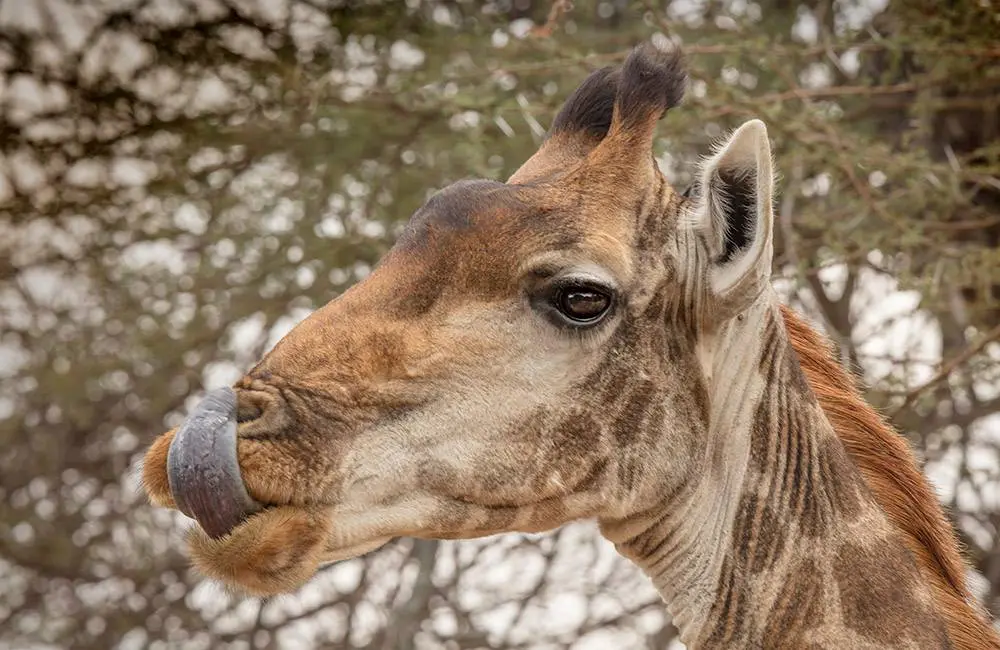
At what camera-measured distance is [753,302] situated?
3.29m

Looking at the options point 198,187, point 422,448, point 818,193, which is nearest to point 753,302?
point 422,448

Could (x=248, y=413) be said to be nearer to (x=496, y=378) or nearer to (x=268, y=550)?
(x=268, y=550)

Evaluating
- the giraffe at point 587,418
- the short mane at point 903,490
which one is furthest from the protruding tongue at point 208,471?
the short mane at point 903,490

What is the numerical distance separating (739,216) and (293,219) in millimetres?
4932

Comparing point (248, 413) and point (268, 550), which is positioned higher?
point (248, 413)

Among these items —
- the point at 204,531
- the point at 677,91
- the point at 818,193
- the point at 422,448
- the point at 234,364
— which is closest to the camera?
the point at 204,531

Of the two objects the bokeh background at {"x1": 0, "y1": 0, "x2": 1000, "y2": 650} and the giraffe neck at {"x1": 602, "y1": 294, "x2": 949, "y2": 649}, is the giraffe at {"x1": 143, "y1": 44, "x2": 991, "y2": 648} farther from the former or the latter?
the bokeh background at {"x1": 0, "y1": 0, "x2": 1000, "y2": 650}

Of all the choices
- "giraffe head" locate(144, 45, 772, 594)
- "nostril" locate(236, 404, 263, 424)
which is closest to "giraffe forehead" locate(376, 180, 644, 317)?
"giraffe head" locate(144, 45, 772, 594)

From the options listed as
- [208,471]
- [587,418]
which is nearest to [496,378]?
[587,418]

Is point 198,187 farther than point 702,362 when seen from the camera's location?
Yes

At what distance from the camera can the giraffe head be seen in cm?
285

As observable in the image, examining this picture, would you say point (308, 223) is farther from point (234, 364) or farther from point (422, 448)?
point (422, 448)

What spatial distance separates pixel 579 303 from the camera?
3166mm

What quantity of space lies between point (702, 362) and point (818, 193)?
4.62 metres
